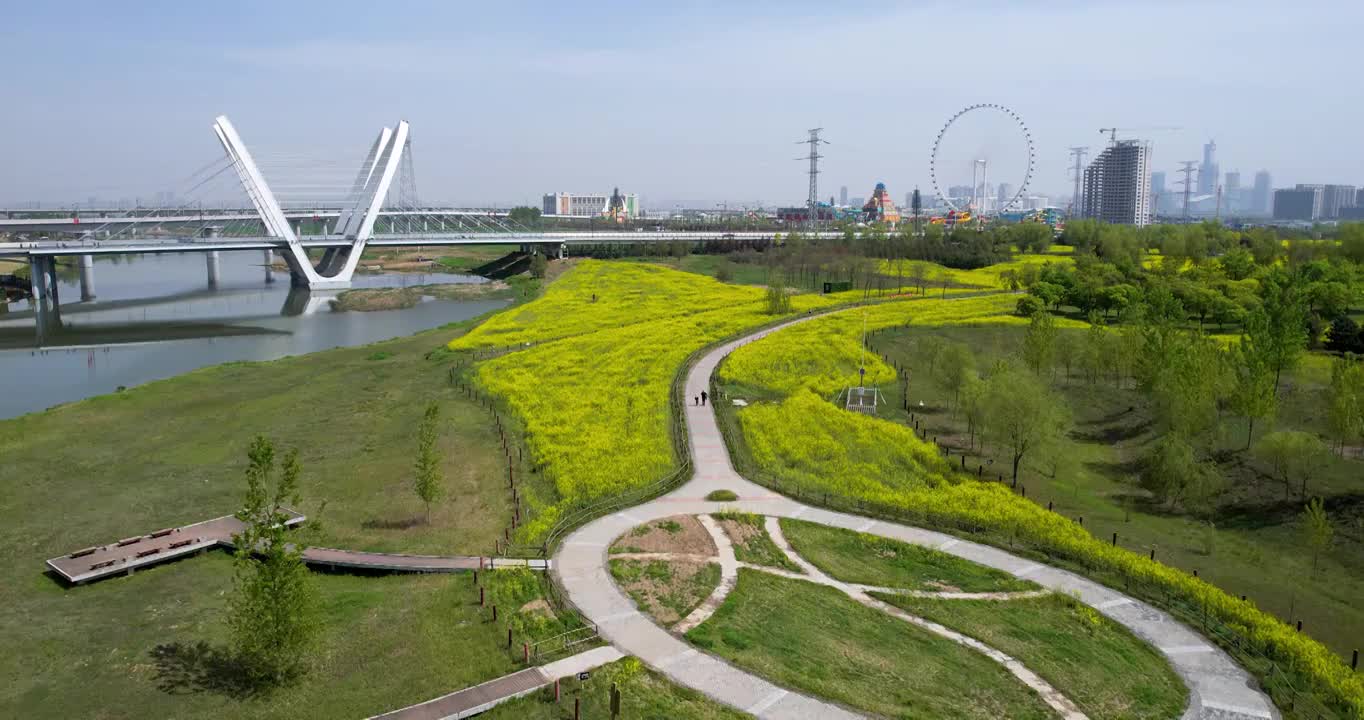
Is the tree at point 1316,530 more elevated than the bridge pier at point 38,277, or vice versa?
the bridge pier at point 38,277

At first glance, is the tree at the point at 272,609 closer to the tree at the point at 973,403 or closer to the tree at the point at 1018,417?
the tree at the point at 1018,417

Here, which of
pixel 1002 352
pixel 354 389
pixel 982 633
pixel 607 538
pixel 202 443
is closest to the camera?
pixel 982 633

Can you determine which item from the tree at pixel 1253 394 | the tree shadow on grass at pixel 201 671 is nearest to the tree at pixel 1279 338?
the tree at pixel 1253 394

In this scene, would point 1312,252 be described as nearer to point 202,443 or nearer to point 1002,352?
point 1002,352

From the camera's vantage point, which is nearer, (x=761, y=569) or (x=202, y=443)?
(x=761, y=569)

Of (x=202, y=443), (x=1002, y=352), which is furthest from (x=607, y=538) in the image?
(x=1002, y=352)

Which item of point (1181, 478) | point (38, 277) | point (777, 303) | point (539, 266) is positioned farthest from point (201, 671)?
point (539, 266)
